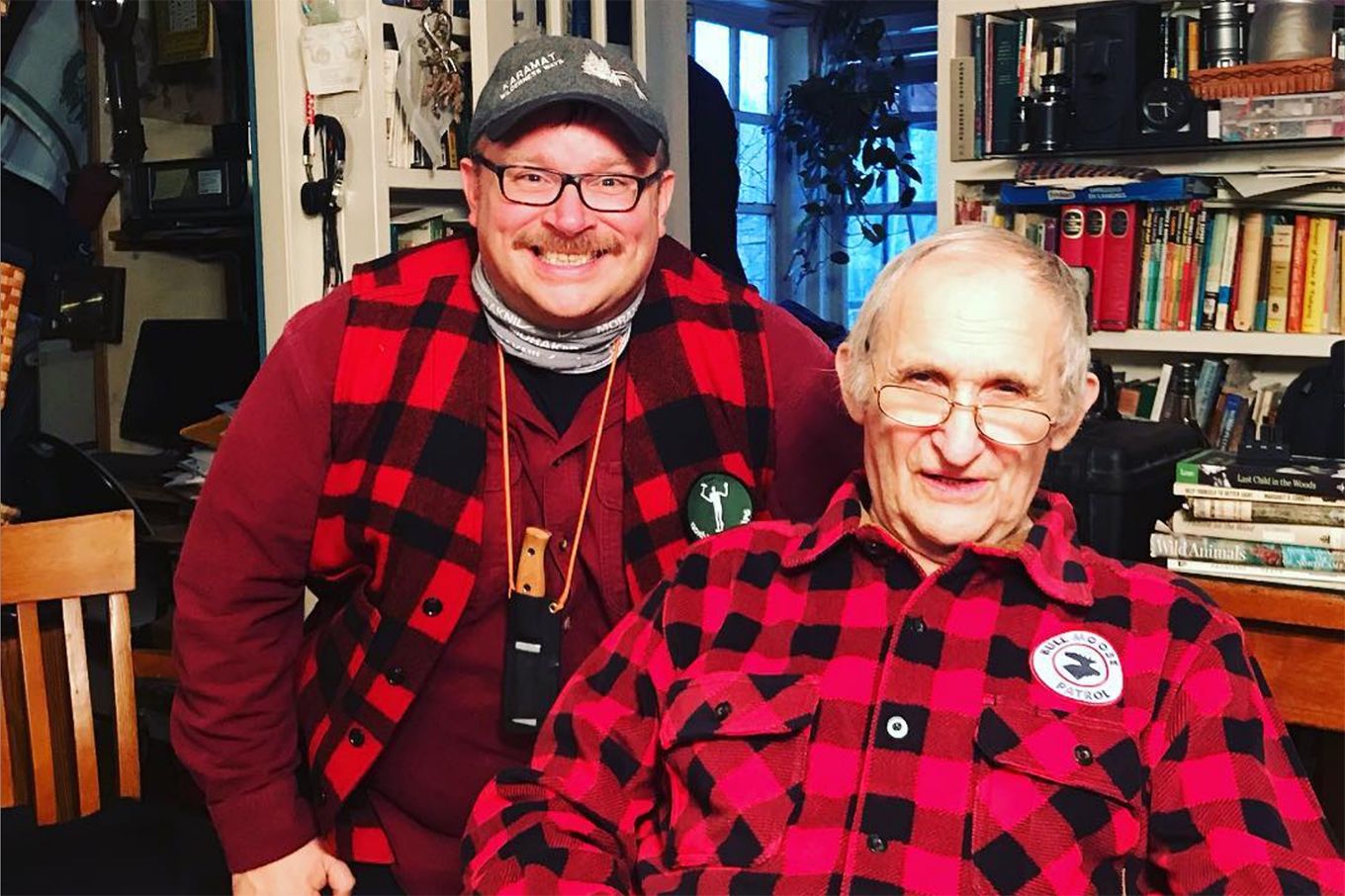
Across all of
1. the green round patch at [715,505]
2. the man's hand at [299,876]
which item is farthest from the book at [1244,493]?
the man's hand at [299,876]

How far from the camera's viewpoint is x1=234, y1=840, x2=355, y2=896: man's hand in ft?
5.49

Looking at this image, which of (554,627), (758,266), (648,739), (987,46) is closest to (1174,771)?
(648,739)

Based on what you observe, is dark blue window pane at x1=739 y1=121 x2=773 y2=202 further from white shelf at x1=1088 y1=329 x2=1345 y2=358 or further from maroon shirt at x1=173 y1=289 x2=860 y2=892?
maroon shirt at x1=173 y1=289 x2=860 y2=892

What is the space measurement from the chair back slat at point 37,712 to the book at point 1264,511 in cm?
158

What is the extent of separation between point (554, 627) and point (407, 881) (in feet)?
1.24

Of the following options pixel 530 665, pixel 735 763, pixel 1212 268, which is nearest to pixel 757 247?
pixel 1212 268

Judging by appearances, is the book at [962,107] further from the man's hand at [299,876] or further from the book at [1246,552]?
the man's hand at [299,876]

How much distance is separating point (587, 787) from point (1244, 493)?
3.62ft

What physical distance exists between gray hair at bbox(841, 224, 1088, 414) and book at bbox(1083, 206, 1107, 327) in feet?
5.33

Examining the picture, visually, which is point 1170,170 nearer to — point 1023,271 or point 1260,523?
point 1260,523

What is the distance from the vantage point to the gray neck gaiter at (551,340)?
164cm

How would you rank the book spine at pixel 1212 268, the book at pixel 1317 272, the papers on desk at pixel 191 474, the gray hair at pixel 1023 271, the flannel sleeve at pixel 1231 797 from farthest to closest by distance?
the papers on desk at pixel 191 474 < the book spine at pixel 1212 268 < the book at pixel 1317 272 < the gray hair at pixel 1023 271 < the flannel sleeve at pixel 1231 797

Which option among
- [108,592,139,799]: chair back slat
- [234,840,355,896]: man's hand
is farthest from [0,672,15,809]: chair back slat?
[234,840,355,896]: man's hand

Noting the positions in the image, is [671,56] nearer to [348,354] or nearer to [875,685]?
[348,354]
